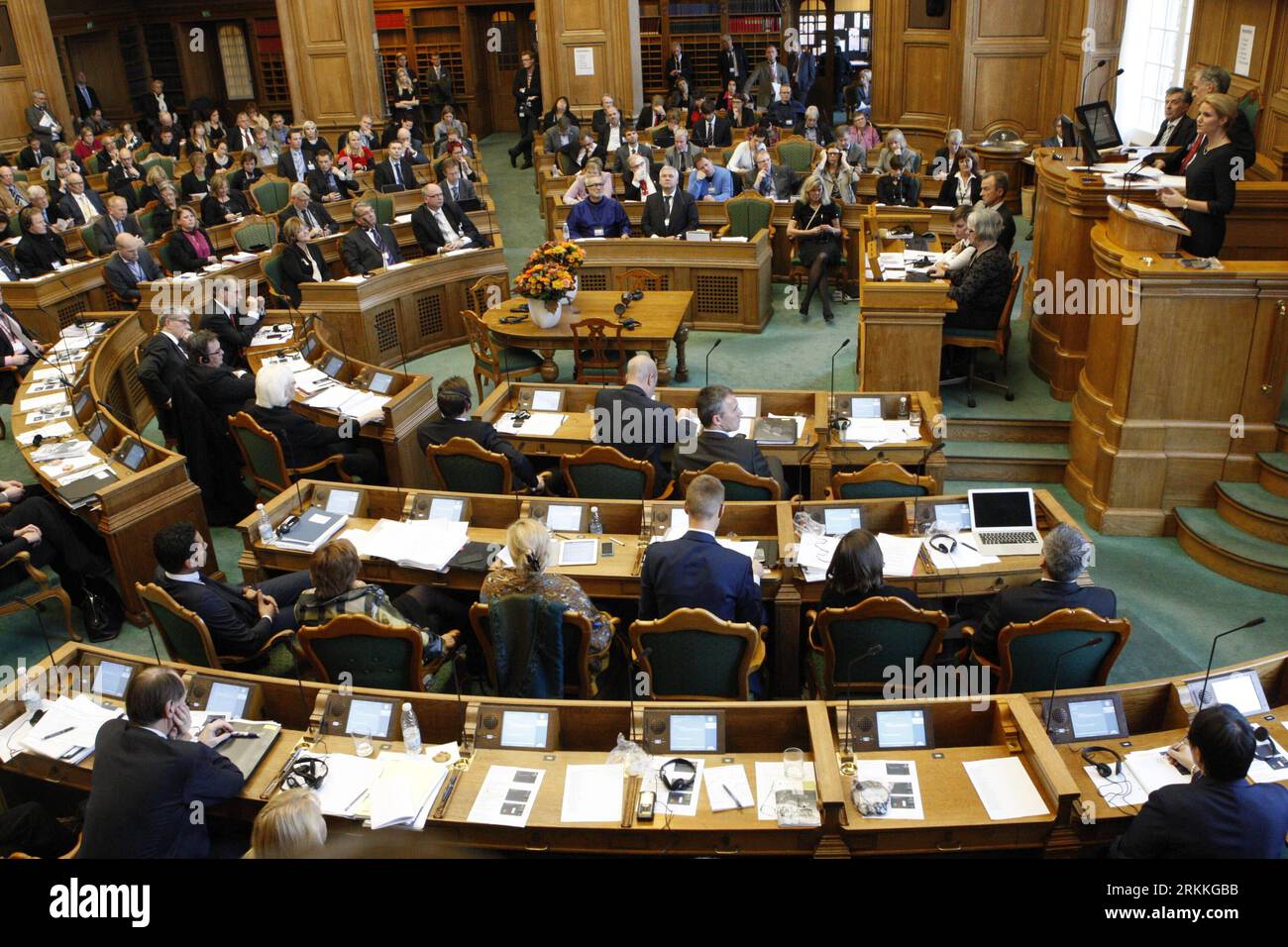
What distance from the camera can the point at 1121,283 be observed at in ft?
19.9

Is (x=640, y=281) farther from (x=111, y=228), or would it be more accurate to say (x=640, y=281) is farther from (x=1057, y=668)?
(x=1057, y=668)

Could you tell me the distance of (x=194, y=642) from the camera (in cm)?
460

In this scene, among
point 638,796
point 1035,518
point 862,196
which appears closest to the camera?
point 638,796

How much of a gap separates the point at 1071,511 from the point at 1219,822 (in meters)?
3.93

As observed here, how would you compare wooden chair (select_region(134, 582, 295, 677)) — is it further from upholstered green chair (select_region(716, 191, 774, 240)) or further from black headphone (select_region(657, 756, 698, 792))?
upholstered green chair (select_region(716, 191, 774, 240))

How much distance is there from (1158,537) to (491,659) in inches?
159

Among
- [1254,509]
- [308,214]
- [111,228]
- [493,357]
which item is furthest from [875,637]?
[111,228]

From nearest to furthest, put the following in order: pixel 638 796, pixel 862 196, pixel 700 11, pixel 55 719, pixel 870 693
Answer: pixel 638 796, pixel 55 719, pixel 870 693, pixel 862 196, pixel 700 11

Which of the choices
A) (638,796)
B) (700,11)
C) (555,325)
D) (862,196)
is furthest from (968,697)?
(700,11)

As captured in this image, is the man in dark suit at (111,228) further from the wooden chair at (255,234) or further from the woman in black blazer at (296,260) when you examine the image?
the woman in black blazer at (296,260)

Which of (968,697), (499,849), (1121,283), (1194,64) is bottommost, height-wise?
(499,849)

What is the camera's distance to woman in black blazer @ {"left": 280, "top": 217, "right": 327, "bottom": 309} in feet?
30.0

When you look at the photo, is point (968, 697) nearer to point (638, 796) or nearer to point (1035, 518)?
point (638, 796)

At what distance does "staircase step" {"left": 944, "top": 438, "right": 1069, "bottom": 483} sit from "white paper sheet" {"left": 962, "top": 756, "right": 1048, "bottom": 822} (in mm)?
3662
